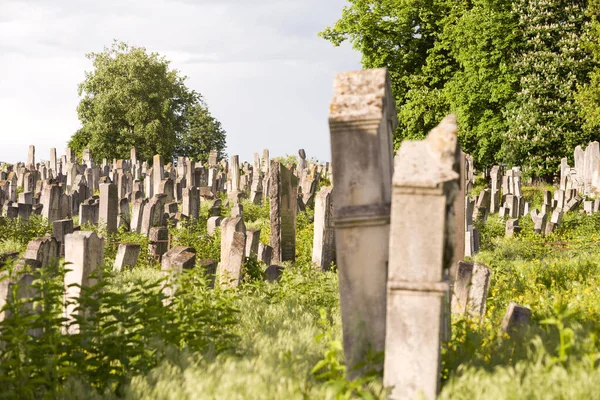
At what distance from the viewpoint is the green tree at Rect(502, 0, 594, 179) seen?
3578 centimetres

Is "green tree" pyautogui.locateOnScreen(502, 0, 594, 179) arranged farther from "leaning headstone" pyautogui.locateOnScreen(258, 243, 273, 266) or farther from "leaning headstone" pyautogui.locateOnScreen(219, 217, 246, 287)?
"leaning headstone" pyautogui.locateOnScreen(219, 217, 246, 287)

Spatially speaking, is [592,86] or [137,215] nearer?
[137,215]

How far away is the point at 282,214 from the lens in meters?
→ 14.3

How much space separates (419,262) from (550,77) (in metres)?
34.0

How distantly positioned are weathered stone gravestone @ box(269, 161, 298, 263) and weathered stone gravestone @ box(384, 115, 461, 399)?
30.5ft

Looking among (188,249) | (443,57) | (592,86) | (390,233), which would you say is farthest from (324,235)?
(443,57)

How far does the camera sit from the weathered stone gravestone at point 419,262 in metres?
4.75

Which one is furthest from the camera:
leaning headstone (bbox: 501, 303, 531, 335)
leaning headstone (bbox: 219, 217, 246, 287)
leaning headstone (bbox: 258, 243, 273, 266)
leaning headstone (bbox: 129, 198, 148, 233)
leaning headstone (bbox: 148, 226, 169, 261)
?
leaning headstone (bbox: 129, 198, 148, 233)

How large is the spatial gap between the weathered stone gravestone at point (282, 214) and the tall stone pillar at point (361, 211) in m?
8.85

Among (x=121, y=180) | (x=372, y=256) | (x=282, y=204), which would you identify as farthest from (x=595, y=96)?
(x=372, y=256)

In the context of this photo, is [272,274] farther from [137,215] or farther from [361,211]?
[137,215]

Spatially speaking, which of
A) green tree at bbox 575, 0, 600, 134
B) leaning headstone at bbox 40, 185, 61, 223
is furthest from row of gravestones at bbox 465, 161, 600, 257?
leaning headstone at bbox 40, 185, 61, 223

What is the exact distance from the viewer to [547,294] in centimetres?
1075

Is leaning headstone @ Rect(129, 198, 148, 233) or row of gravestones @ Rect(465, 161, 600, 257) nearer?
leaning headstone @ Rect(129, 198, 148, 233)
